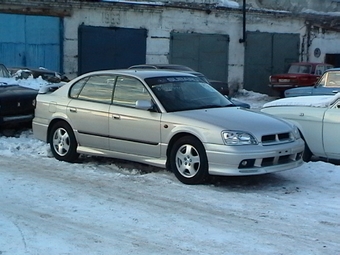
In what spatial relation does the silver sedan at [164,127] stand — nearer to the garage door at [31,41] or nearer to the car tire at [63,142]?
the car tire at [63,142]

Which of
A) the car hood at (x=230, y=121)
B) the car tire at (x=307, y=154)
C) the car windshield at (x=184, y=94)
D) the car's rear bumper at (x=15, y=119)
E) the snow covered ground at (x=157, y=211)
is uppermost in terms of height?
the car windshield at (x=184, y=94)

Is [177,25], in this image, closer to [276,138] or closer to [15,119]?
[15,119]

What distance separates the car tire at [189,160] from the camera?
8.26m

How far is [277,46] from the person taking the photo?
32.2 meters

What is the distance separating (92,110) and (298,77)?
56.2 ft

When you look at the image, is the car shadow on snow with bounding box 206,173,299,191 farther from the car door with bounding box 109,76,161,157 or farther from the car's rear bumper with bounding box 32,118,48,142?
the car's rear bumper with bounding box 32,118,48,142

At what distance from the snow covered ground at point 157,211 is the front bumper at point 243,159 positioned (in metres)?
0.27

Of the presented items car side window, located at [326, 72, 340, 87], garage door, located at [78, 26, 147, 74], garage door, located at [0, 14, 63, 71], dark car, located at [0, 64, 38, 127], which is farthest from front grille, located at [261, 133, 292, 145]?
garage door, located at [78, 26, 147, 74]

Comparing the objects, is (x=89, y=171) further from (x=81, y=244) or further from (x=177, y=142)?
(x=81, y=244)

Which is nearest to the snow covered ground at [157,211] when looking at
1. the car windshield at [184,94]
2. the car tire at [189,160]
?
the car tire at [189,160]

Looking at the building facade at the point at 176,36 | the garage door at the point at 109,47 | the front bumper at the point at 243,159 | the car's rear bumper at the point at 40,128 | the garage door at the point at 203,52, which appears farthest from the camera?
the garage door at the point at 203,52

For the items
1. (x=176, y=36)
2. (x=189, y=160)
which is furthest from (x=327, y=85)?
(x=176, y=36)

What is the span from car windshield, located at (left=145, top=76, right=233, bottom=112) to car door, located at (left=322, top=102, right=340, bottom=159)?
1498 mm

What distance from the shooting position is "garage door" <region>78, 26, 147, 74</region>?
86.5ft
